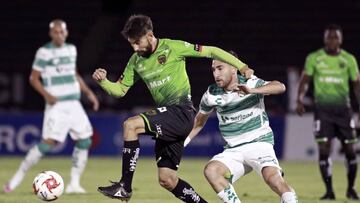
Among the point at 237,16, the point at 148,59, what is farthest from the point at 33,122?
the point at 148,59

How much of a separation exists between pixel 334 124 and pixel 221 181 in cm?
382

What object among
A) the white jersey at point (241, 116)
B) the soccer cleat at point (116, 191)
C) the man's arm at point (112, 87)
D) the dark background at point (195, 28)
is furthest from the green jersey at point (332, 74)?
the dark background at point (195, 28)

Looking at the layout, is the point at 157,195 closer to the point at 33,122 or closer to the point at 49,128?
the point at 49,128

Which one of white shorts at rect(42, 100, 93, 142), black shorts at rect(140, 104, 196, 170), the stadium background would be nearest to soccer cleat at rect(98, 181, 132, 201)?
black shorts at rect(140, 104, 196, 170)

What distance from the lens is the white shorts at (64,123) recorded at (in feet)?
37.8

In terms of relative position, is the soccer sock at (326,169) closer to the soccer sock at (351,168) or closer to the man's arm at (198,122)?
the soccer sock at (351,168)

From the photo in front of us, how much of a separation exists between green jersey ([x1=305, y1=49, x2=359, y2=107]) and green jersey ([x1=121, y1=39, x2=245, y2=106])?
135 inches

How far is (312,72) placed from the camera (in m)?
11.5

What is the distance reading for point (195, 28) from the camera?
20734mm

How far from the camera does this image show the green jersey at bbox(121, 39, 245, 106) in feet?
27.1

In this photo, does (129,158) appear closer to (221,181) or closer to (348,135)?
(221,181)

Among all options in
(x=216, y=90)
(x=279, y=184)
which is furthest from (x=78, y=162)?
(x=279, y=184)

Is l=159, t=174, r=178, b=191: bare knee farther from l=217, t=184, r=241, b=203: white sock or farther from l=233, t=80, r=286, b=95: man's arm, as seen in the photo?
l=233, t=80, r=286, b=95: man's arm

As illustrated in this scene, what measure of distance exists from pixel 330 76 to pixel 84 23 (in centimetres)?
1061
